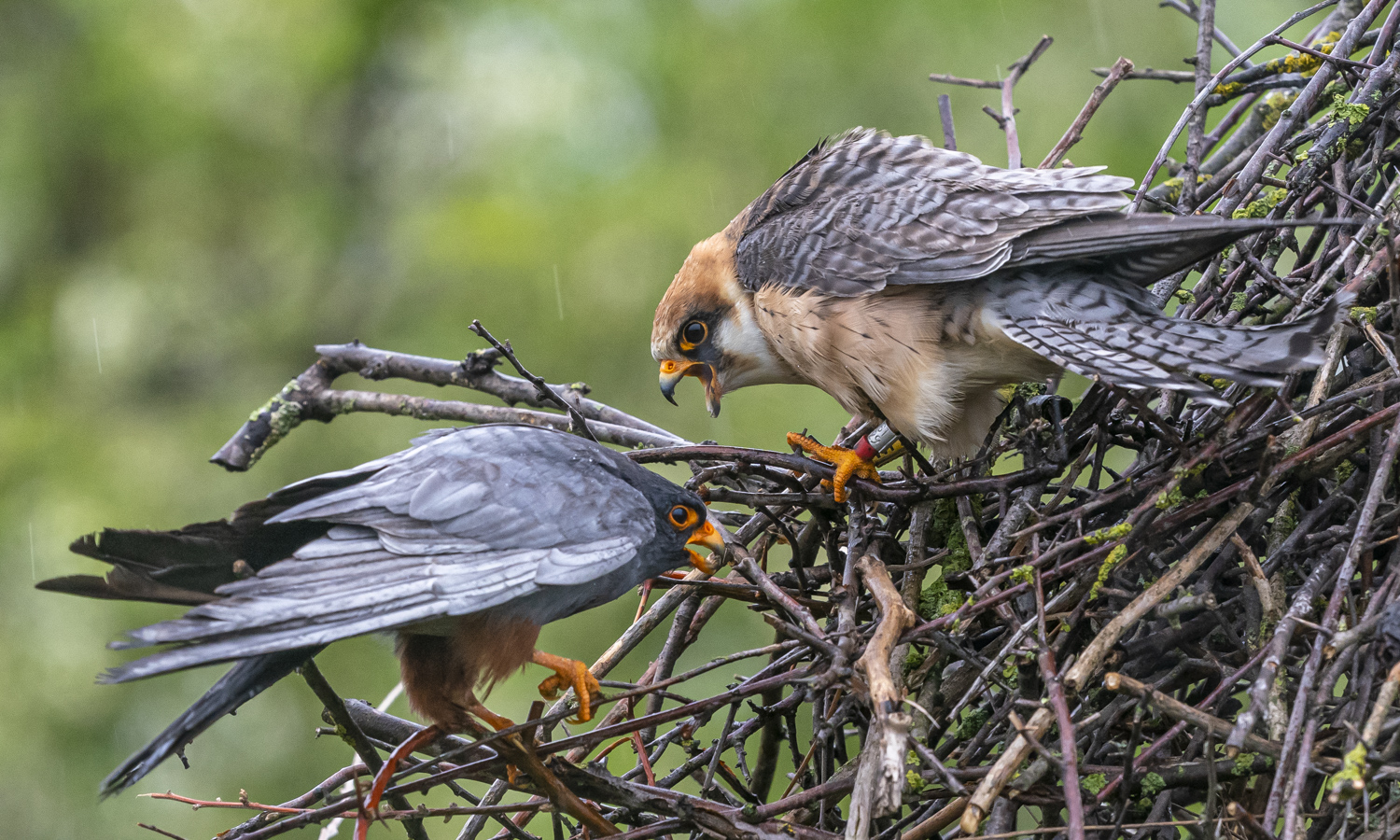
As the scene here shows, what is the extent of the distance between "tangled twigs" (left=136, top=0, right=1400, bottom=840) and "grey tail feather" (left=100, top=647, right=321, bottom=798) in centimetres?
11

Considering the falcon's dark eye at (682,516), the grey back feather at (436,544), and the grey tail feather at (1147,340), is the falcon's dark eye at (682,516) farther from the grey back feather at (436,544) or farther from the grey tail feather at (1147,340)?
the grey tail feather at (1147,340)

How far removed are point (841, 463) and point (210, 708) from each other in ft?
5.10

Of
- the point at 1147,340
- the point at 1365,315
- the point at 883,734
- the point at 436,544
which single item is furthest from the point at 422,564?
the point at 1365,315

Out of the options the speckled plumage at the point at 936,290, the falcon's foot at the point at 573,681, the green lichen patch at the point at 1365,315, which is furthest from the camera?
the falcon's foot at the point at 573,681

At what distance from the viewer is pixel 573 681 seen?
263 centimetres

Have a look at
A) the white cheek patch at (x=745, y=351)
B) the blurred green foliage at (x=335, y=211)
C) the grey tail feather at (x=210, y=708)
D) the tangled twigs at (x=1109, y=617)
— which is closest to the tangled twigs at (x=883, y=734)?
the tangled twigs at (x=1109, y=617)

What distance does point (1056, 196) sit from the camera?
274 centimetres

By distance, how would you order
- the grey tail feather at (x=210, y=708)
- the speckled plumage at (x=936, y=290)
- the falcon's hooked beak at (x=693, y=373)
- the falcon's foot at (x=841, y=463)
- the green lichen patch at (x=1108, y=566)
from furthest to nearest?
the falcon's hooked beak at (x=693, y=373) → the falcon's foot at (x=841, y=463) → the speckled plumage at (x=936, y=290) → the green lichen patch at (x=1108, y=566) → the grey tail feather at (x=210, y=708)

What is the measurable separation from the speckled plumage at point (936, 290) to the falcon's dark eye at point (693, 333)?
23 millimetres

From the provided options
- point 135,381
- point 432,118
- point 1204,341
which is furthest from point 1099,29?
point 135,381

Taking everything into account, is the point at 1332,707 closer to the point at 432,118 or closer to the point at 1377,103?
the point at 1377,103

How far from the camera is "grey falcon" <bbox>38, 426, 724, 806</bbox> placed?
1.98 metres

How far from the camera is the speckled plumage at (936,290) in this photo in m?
2.42

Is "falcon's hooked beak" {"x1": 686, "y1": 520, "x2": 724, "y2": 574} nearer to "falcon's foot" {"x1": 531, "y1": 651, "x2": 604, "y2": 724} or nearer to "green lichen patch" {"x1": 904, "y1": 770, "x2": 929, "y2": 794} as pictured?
"falcon's foot" {"x1": 531, "y1": 651, "x2": 604, "y2": 724}
